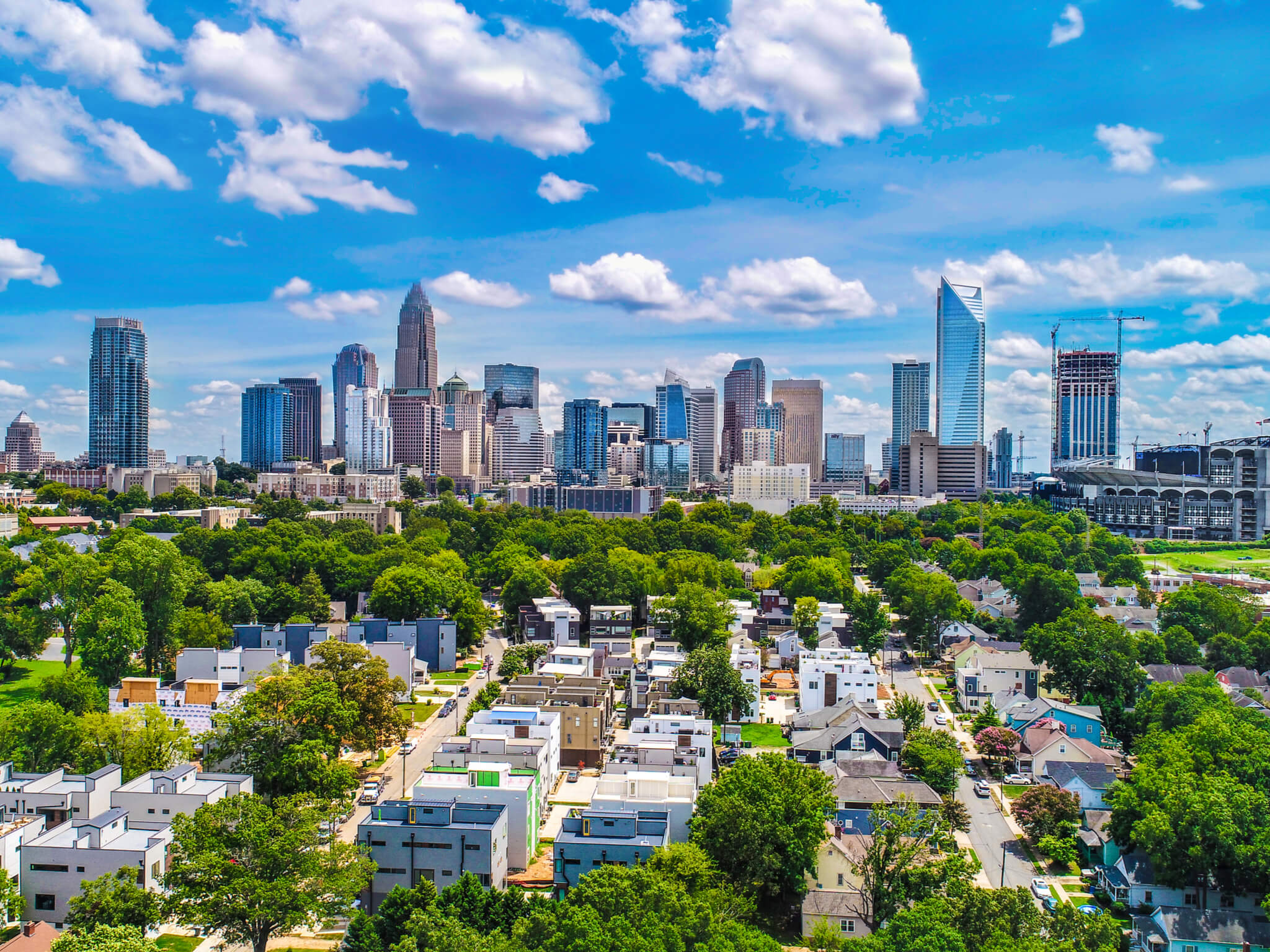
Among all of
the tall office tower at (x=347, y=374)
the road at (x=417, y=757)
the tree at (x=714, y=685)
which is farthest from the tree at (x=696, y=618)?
the tall office tower at (x=347, y=374)

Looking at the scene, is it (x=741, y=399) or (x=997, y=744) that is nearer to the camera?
(x=997, y=744)

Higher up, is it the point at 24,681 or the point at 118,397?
the point at 118,397

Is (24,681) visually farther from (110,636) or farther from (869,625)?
→ (869,625)

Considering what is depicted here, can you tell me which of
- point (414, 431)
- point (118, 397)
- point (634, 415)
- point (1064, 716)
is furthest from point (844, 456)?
point (1064, 716)

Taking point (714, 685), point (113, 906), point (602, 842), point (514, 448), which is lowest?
point (113, 906)

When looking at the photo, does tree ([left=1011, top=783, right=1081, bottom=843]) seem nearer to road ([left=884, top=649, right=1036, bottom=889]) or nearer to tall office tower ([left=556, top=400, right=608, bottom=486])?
road ([left=884, top=649, right=1036, bottom=889])

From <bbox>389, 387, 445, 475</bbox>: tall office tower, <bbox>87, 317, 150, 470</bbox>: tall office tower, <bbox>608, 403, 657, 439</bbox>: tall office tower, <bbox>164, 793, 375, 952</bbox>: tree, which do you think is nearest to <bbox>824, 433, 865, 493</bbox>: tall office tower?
<bbox>608, 403, 657, 439</bbox>: tall office tower

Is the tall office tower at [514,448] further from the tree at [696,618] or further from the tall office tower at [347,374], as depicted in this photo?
the tree at [696,618]

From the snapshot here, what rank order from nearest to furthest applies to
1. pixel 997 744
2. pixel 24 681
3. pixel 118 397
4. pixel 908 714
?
pixel 997 744
pixel 908 714
pixel 24 681
pixel 118 397
